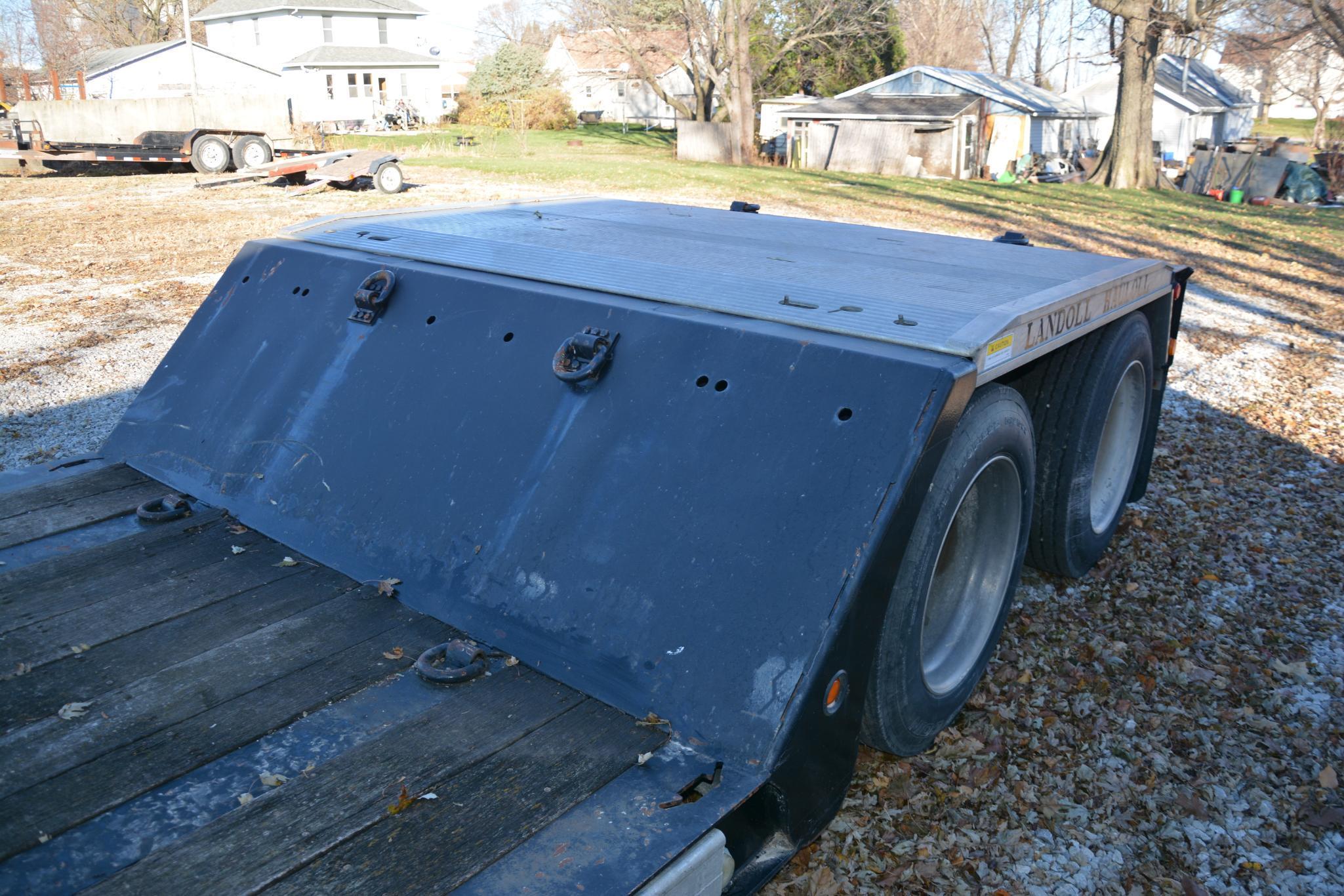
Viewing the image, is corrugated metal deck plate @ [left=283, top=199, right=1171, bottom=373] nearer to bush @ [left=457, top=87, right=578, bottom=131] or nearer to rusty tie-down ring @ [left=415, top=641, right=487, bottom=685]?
rusty tie-down ring @ [left=415, top=641, right=487, bottom=685]

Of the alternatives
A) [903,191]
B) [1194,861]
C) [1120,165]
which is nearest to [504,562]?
[1194,861]

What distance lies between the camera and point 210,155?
22.6 meters

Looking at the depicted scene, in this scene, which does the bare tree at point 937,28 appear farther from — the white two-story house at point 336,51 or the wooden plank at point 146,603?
the wooden plank at point 146,603

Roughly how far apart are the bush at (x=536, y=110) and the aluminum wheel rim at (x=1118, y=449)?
48176 mm

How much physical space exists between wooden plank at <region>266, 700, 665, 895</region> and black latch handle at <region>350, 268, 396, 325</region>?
5.62 ft

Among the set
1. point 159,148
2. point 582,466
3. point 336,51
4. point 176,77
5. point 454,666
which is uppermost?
point 336,51

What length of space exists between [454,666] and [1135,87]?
30728mm

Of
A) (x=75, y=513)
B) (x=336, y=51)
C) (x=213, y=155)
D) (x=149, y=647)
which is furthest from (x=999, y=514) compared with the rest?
(x=336, y=51)

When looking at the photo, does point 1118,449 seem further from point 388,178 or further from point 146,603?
point 388,178

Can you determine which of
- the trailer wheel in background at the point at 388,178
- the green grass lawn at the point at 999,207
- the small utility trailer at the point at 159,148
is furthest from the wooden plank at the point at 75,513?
the small utility trailer at the point at 159,148

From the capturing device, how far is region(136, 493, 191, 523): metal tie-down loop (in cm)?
333

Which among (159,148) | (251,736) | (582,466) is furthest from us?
(159,148)

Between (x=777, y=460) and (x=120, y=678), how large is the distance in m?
1.69

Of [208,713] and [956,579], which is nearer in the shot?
[208,713]
